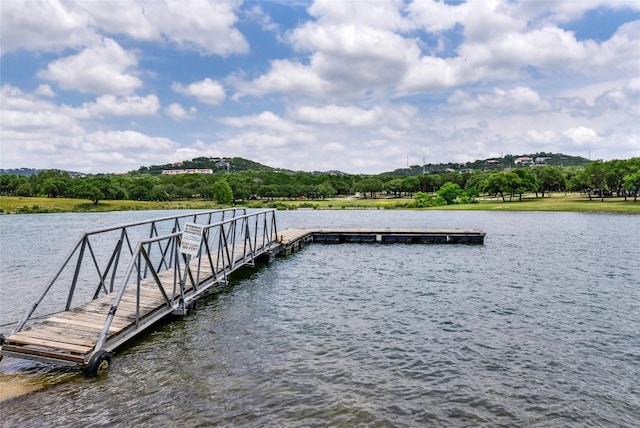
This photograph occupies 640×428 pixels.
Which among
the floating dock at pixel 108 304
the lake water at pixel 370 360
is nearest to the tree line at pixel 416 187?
the lake water at pixel 370 360

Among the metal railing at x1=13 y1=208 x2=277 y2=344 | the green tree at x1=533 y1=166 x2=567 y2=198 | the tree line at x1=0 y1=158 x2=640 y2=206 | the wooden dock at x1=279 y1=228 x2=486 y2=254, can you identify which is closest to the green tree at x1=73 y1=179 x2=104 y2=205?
the tree line at x1=0 y1=158 x2=640 y2=206

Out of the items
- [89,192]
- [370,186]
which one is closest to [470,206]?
[370,186]

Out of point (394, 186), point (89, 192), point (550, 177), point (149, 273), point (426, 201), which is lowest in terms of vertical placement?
point (149, 273)

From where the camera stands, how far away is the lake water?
11203 millimetres

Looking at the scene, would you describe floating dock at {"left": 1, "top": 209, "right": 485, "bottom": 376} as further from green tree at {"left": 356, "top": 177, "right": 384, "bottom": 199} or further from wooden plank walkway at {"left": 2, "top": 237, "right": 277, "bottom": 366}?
green tree at {"left": 356, "top": 177, "right": 384, "bottom": 199}

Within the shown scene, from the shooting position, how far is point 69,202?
464 ft

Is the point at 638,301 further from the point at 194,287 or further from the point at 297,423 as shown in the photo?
the point at 194,287

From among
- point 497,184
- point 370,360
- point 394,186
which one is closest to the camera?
point 370,360

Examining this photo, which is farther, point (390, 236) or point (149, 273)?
point (390, 236)

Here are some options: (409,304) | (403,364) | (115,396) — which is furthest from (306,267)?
(115,396)

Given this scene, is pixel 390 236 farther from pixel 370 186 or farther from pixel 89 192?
pixel 370 186

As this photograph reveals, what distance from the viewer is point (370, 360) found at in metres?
14.6

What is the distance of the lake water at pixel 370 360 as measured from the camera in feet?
36.8

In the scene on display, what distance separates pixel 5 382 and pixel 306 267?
21.6 m
